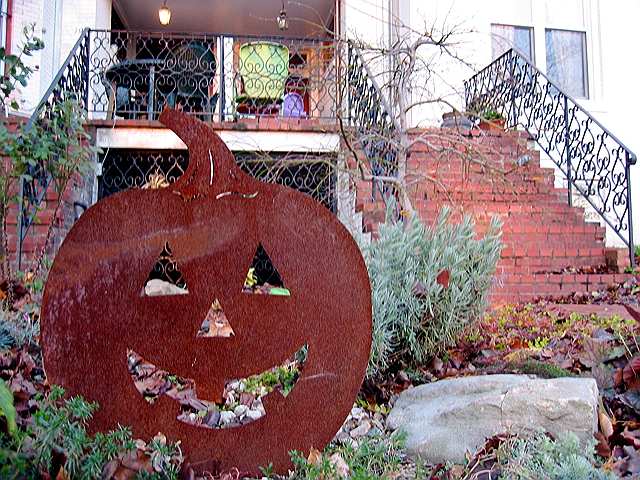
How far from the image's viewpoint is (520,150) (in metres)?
8.20

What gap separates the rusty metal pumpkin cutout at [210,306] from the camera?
183 cm

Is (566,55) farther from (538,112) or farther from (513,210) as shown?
(513,210)

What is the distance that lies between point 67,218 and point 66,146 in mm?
1567

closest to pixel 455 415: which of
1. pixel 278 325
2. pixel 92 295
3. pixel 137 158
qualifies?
pixel 278 325

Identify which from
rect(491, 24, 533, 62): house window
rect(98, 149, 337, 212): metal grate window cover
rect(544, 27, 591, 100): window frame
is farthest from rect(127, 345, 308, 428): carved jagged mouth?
→ rect(544, 27, 591, 100): window frame

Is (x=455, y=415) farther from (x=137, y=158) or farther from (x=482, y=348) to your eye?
(x=137, y=158)

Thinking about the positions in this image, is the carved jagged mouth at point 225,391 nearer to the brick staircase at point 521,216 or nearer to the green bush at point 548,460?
the green bush at point 548,460

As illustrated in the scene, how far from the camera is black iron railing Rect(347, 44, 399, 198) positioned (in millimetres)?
5850

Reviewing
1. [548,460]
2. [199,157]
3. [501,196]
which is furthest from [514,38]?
[548,460]

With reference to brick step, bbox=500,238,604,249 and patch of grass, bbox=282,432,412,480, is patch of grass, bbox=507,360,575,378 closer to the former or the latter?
patch of grass, bbox=282,432,412,480

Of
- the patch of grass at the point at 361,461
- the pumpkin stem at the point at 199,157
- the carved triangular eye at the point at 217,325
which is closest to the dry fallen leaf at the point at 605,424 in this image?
the patch of grass at the point at 361,461

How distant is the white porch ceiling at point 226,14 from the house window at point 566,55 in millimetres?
4046

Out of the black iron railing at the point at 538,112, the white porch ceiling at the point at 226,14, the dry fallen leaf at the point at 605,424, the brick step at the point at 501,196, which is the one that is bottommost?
the dry fallen leaf at the point at 605,424

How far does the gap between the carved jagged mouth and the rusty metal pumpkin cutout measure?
1.20 feet
